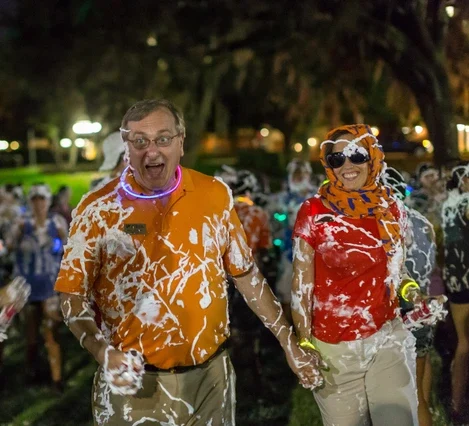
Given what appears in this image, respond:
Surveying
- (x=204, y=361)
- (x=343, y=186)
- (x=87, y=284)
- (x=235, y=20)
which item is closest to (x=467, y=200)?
(x=343, y=186)

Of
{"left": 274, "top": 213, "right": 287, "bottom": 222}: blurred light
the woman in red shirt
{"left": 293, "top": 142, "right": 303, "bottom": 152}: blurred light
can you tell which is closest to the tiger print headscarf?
the woman in red shirt

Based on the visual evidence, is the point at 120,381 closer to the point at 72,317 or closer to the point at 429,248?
the point at 72,317

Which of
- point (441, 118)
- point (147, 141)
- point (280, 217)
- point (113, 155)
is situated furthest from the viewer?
point (441, 118)

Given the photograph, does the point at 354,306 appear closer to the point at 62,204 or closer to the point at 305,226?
the point at 305,226

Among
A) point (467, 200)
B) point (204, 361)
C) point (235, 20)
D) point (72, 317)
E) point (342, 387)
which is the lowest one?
point (342, 387)

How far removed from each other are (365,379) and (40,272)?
12.4ft

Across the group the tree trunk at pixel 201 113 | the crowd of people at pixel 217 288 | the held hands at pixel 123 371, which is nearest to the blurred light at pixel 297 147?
the tree trunk at pixel 201 113

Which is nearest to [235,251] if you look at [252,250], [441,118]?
[252,250]

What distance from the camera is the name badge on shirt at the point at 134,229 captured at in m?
2.85

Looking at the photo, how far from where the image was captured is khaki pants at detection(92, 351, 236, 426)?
289cm

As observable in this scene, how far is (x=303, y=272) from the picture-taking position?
335 cm

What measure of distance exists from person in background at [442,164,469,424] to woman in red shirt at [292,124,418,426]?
65.1 inches

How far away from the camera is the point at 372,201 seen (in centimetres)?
340

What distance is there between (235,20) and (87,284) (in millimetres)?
14192
